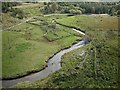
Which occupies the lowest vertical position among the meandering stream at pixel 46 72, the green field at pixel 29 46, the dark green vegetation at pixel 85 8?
the meandering stream at pixel 46 72

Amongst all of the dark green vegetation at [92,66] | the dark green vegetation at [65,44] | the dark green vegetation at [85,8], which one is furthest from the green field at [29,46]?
the dark green vegetation at [85,8]

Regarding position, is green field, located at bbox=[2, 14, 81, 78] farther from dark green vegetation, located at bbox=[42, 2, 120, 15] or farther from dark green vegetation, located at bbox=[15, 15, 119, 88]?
dark green vegetation, located at bbox=[42, 2, 120, 15]

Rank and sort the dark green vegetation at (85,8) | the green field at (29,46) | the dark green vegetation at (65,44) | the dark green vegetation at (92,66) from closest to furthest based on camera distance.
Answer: the dark green vegetation at (92,66), the dark green vegetation at (65,44), the green field at (29,46), the dark green vegetation at (85,8)

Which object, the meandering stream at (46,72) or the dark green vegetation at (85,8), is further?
the dark green vegetation at (85,8)

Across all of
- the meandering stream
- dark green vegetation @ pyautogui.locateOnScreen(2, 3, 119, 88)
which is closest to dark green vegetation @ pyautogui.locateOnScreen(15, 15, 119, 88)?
dark green vegetation @ pyautogui.locateOnScreen(2, 3, 119, 88)

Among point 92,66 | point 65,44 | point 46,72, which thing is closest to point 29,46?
point 65,44

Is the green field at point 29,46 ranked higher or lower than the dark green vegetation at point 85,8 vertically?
lower

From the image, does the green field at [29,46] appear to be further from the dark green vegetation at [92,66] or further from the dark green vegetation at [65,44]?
the dark green vegetation at [92,66]

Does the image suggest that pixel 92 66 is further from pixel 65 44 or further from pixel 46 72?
pixel 65 44

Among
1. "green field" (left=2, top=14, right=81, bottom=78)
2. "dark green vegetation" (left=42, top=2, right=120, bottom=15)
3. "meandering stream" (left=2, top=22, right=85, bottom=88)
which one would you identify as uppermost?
"dark green vegetation" (left=42, top=2, right=120, bottom=15)

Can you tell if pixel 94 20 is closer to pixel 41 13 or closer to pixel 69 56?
pixel 41 13
